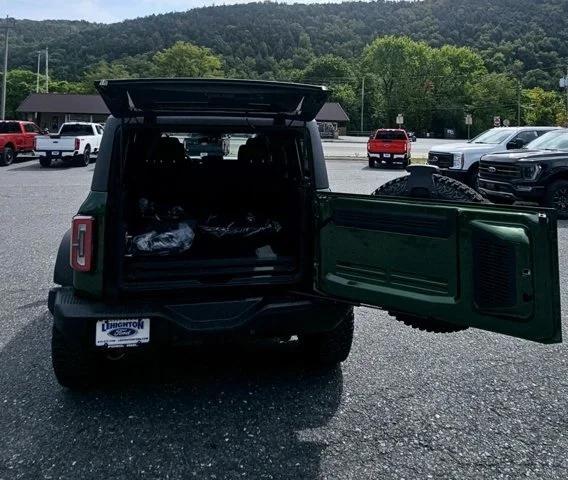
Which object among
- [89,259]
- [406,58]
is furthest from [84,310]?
[406,58]

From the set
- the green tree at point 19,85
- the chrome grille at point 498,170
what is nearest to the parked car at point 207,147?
the chrome grille at point 498,170

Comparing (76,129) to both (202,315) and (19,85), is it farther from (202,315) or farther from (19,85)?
(19,85)

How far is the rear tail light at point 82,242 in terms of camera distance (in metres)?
2.98

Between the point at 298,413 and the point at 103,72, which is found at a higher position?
the point at 103,72

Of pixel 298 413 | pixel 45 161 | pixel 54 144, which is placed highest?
pixel 54 144

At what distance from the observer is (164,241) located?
3.60 m

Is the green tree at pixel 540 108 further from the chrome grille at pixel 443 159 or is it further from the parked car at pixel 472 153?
the chrome grille at pixel 443 159

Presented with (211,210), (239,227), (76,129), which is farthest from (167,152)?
(76,129)

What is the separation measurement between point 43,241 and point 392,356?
20.2 feet

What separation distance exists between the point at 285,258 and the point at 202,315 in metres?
0.70

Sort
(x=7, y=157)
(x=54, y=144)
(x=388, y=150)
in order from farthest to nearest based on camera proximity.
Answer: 1. (x=388, y=150)
2. (x=7, y=157)
3. (x=54, y=144)

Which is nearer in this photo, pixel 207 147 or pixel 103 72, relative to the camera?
pixel 207 147

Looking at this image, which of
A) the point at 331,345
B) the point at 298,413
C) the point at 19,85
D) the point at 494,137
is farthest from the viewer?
the point at 19,85

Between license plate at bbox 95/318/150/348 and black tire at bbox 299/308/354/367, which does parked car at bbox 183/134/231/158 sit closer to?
black tire at bbox 299/308/354/367
